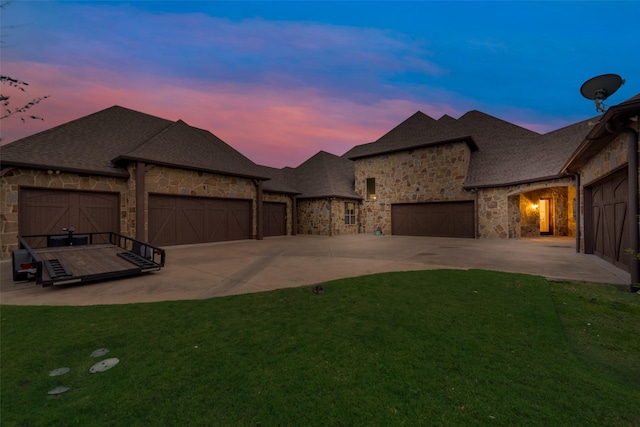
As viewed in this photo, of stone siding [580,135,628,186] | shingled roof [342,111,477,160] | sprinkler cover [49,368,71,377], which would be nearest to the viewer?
sprinkler cover [49,368,71,377]

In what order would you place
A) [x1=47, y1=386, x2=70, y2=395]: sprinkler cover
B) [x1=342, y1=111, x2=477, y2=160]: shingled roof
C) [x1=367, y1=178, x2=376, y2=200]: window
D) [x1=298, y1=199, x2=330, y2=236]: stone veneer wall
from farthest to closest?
[x1=367, y1=178, x2=376, y2=200]: window → [x1=298, y1=199, x2=330, y2=236]: stone veneer wall → [x1=342, y1=111, x2=477, y2=160]: shingled roof → [x1=47, y1=386, x2=70, y2=395]: sprinkler cover

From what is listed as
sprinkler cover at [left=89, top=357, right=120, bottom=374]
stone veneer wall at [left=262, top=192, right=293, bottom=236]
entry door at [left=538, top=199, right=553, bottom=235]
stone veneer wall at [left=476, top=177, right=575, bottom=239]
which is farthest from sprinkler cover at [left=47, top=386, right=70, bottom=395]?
entry door at [left=538, top=199, right=553, bottom=235]

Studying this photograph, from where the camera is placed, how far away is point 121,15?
7.45 metres

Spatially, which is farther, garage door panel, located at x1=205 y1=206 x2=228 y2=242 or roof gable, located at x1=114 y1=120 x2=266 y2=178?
garage door panel, located at x1=205 y1=206 x2=228 y2=242

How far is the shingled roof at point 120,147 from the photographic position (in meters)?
10.6

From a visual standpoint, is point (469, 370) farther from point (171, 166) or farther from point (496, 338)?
point (171, 166)

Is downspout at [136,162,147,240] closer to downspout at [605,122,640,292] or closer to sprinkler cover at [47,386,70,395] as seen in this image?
sprinkler cover at [47,386,70,395]

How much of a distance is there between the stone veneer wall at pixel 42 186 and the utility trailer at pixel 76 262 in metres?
2.43

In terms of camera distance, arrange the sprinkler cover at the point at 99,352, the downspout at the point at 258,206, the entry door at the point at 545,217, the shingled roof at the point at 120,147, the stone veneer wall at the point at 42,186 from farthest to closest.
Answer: the entry door at the point at 545,217
the downspout at the point at 258,206
the shingled roof at the point at 120,147
the stone veneer wall at the point at 42,186
the sprinkler cover at the point at 99,352

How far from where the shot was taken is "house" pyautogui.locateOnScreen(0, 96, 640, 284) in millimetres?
9734

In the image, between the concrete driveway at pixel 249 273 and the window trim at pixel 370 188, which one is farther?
the window trim at pixel 370 188

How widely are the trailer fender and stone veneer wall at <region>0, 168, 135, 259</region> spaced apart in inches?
201

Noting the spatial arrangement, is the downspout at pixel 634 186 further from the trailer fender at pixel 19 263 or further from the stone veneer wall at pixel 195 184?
the stone veneer wall at pixel 195 184

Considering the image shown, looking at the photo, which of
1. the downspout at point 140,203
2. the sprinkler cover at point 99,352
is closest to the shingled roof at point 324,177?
the downspout at point 140,203
